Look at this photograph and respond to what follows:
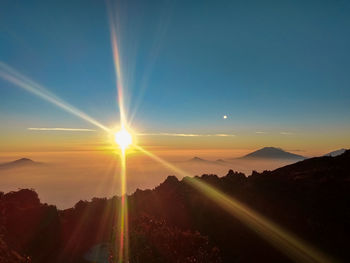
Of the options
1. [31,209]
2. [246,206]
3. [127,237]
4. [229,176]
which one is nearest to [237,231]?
[246,206]

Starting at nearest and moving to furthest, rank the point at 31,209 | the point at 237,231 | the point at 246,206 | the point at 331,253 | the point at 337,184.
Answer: the point at 331,253, the point at 237,231, the point at 337,184, the point at 246,206, the point at 31,209

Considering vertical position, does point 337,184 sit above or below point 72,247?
above

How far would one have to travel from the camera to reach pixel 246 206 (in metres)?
26.2

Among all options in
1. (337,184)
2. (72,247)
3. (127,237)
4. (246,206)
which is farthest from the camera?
(72,247)

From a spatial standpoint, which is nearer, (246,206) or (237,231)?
(237,231)

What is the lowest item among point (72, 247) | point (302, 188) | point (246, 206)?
point (72, 247)

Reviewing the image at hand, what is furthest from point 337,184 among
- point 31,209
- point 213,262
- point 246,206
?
point 31,209

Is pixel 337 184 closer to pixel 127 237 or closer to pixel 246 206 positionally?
pixel 246 206

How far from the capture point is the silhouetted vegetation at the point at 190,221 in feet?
64.5

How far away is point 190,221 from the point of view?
27.0 m

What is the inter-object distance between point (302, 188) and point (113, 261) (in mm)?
17618

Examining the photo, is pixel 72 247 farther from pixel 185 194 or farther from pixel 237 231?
pixel 237 231

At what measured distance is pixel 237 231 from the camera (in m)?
23.0

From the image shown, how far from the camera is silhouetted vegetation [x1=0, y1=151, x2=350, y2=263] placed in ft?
64.5
